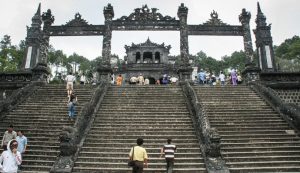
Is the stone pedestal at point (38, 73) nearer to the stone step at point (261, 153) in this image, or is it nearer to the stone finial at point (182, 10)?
the stone finial at point (182, 10)

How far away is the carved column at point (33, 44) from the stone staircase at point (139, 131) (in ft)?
34.7

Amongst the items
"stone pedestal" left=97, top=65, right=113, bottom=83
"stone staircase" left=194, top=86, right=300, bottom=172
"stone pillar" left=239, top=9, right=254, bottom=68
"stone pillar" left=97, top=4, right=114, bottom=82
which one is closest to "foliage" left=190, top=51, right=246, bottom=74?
"stone pillar" left=239, top=9, right=254, bottom=68

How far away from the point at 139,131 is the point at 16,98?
22.2ft

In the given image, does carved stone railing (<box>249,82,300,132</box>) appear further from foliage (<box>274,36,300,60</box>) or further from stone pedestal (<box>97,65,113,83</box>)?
foliage (<box>274,36,300,60</box>)

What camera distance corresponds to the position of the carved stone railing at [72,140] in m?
8.20

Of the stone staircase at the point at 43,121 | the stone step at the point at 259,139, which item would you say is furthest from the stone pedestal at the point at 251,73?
the stone staircase at the point at 43,121

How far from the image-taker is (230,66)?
50312 mm

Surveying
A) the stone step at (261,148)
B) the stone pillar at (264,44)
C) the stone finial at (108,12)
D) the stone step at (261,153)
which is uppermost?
the stone finial at (108,12)

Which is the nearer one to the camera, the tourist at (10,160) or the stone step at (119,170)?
the tourist at (10,160)

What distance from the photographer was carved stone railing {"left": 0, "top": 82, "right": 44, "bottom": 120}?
12.4 metres

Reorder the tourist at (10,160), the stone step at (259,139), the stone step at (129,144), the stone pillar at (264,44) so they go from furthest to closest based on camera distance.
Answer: the stone pillar at (264,44) → the stone step at (259,139) → the stone step at (129,144) → the tourist at (10,160)

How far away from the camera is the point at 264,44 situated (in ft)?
71.0

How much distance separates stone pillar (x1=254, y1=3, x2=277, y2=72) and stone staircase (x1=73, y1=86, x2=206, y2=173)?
9.70 m

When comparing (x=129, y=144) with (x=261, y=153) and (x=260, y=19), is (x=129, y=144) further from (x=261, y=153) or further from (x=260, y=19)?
(x=260, y=19)
